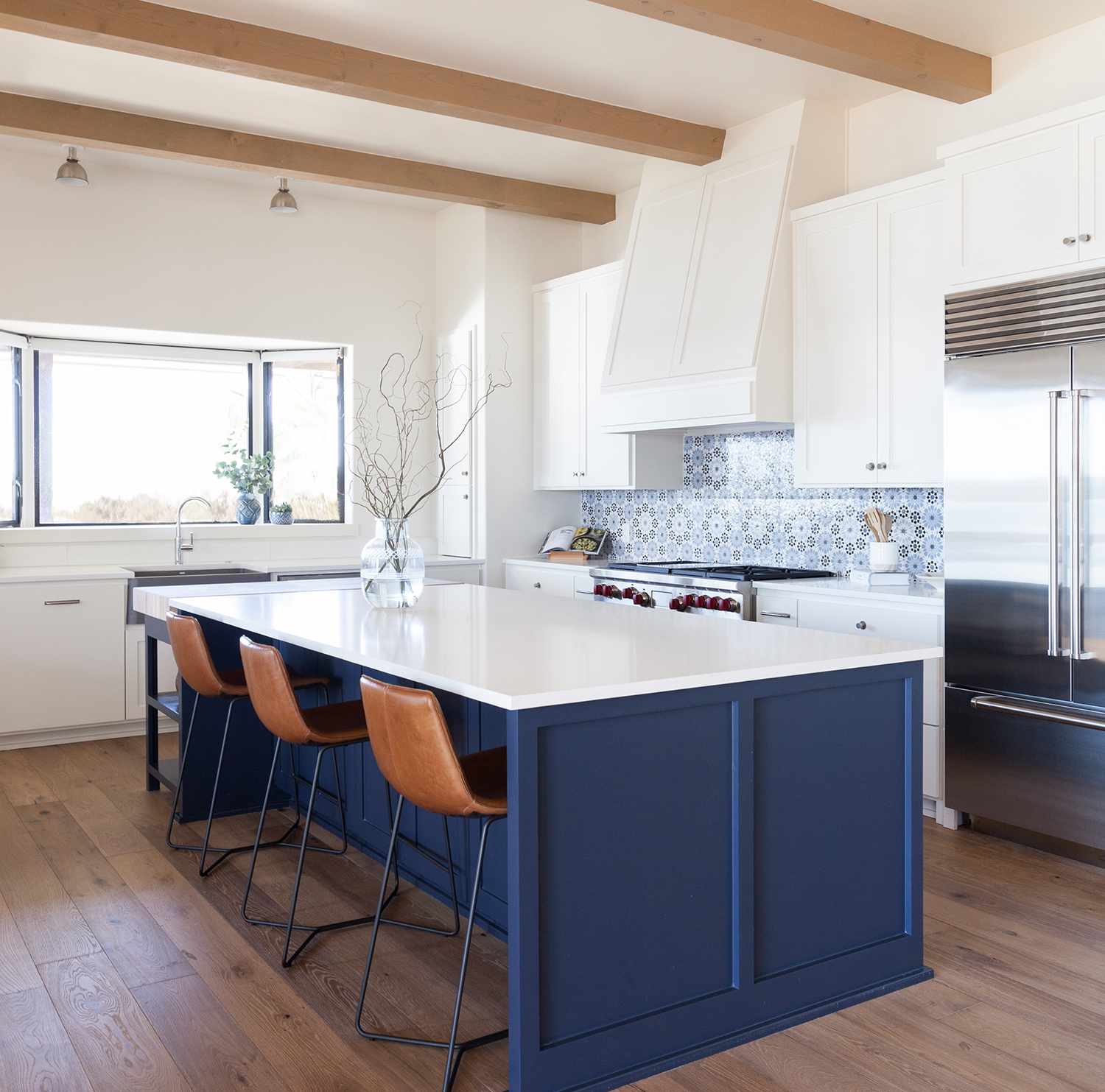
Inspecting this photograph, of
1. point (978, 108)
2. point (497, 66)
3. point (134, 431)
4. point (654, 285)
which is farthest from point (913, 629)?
point (134, 431)

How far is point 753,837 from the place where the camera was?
254 centimetres

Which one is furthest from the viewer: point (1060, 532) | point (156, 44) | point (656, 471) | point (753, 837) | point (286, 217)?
point (286, 217)

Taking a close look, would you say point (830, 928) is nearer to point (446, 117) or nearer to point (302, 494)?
point (446, 117)

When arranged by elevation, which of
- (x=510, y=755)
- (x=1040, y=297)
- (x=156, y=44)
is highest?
(x=156, y=44)

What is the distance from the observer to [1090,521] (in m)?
3.55

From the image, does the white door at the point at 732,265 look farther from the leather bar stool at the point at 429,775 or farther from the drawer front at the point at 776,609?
the leather bar stool at the point at 429,775

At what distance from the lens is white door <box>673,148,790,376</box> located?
487cm

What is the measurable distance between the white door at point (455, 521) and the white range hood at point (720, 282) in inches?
49.6

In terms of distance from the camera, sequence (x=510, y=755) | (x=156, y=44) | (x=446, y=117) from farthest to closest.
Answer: (x=446, y=117) → (x=156, y=44) → (x=510, y=755)

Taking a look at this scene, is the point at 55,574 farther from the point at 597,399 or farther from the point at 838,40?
the point at 838,40

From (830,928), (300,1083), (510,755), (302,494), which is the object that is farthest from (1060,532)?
(302,494)

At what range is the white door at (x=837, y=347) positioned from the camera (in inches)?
179

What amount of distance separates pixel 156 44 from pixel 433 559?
3.24 m

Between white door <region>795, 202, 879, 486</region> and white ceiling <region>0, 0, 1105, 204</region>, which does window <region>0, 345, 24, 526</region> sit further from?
white door <region>795, 202, 879, 486</region>
